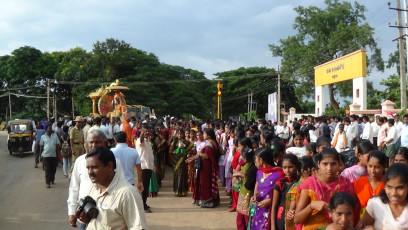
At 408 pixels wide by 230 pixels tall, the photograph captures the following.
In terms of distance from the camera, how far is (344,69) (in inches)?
978

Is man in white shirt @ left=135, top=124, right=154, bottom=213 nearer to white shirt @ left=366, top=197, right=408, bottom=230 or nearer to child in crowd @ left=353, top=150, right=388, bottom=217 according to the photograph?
child in crowd @ left=353, top=150, right=388, bottom=217

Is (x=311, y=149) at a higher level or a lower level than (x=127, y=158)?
higher

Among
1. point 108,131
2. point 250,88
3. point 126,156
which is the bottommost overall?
point 126,156

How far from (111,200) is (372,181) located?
2.31 metres

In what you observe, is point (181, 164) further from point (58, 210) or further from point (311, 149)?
point (311, 149)

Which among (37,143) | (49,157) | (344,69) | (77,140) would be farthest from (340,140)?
(344,69)

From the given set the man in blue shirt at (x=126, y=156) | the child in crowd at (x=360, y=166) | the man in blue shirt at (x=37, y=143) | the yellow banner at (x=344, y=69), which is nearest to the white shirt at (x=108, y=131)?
the man in blue shirt at (x=37, y=143)

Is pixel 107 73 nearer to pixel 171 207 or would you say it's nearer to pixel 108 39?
pixel 108 39

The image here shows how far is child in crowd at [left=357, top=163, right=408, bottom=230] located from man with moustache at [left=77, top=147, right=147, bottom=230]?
1730 millimetres

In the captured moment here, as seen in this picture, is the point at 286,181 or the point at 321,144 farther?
the point at 321,144

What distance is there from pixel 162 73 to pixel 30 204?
34.6m

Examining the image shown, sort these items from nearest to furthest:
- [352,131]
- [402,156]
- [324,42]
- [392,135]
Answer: [402,156], [392,135], [352,131], [324,42]

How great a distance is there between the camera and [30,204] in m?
9.66

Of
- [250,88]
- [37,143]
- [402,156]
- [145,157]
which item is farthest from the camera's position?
[250,88]
